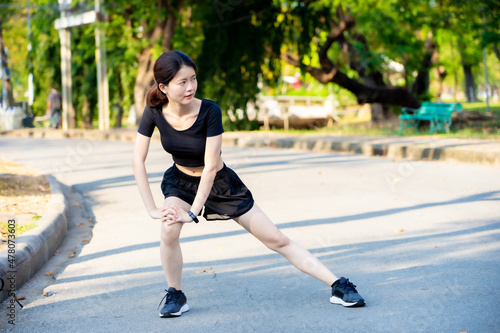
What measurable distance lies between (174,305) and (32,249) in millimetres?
1882

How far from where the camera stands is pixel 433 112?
65.6 feet

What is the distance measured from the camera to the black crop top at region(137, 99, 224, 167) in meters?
4.15

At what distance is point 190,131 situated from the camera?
4148 millimetres

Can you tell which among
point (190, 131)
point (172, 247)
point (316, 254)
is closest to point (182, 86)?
point (190, 131)

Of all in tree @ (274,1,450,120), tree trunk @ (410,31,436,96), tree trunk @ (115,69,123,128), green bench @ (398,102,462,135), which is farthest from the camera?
tree trunk @ (115,69,123,128)

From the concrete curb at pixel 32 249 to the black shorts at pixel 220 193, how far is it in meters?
1.48

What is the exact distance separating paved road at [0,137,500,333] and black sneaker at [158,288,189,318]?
0.06 metres

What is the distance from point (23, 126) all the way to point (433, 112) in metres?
19.3

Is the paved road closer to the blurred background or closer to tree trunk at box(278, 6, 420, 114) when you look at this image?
the blurred background

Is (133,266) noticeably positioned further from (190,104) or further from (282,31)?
(282,31)

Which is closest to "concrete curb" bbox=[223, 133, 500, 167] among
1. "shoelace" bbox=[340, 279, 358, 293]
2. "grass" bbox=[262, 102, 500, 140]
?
"grass" bbox=[262, 102, 500, 140]

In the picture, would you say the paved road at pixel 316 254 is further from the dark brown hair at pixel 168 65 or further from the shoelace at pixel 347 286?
the dark brown hair at pixel 168 65

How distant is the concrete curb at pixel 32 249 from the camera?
16.6 feet

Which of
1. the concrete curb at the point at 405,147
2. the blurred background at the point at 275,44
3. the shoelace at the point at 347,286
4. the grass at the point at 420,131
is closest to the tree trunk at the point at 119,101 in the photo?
the blurred background at the point at 275,44
